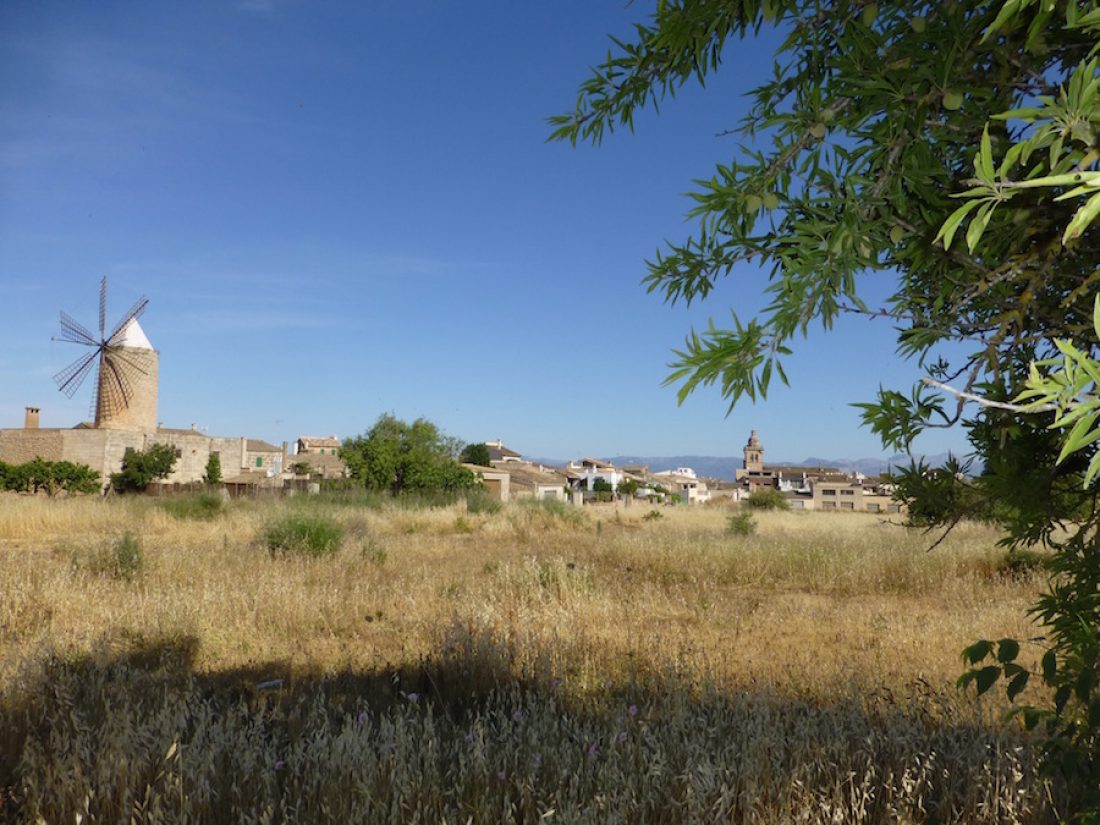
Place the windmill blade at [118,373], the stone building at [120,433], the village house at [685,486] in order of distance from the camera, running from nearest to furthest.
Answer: the stone building at [120,433] < the windmill blade at [118,373] < the village house at [685,486]

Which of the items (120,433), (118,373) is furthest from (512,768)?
(118,373)

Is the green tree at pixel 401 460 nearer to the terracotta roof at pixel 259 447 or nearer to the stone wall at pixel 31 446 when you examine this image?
the stone wall at pixel 31 446

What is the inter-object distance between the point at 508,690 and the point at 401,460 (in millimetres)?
30591

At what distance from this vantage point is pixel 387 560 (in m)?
12.4

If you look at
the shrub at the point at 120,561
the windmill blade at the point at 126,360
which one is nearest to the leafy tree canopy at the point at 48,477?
the windmill blade at the point at 126,360

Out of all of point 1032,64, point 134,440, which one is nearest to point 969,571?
point 1032,64

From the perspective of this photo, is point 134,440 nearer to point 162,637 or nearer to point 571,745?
point 162,637

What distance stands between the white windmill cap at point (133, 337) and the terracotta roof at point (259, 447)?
33456mm

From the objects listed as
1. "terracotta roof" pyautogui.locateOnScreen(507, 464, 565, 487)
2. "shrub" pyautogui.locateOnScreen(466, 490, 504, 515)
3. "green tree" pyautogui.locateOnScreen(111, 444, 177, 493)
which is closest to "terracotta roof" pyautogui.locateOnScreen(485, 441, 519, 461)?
"terracotta roof" pyautogui.locateOnScreen(507, 464, 565, 487)

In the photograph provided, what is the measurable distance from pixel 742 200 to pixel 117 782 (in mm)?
3106

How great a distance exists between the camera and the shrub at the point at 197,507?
67.4 feet

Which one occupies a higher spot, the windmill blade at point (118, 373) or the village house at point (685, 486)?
the windmill blade at point (118, 373)

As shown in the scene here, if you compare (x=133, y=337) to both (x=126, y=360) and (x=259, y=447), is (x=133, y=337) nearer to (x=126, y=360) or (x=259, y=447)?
(x=126, y=360)

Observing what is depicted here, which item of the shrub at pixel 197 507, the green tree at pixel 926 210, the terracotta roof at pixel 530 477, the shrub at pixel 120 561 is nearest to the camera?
the green tree at pixel 926 210
